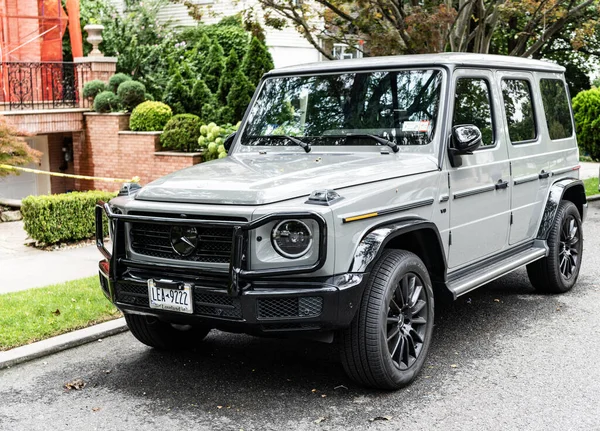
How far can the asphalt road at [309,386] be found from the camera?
4.55 metres

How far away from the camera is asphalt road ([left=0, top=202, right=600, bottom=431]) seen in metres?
4.55

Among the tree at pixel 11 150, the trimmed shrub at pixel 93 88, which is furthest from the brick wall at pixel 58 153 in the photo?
the tree at pixel 11 150

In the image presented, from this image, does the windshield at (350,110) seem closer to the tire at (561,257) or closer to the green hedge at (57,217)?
the tire at (561,257)

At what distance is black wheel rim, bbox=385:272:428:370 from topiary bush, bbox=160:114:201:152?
980cm

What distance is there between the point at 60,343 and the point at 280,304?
7.80ft

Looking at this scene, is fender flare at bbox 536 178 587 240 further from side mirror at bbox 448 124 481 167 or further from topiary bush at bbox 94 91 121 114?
topiary bush at bbox 94 91 121 114

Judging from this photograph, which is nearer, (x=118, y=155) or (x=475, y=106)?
(x=475, y=106)

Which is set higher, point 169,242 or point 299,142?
point 299,142

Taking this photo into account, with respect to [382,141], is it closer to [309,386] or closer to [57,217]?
[309,386]

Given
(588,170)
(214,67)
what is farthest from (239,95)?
(588,170)

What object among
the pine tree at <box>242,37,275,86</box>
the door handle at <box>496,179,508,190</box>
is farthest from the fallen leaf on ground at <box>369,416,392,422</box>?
the pine tree at <box>242,37,275,86</box>

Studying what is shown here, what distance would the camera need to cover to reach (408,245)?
209 inches

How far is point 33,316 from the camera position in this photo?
654 cm

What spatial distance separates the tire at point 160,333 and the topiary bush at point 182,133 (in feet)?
28.7
